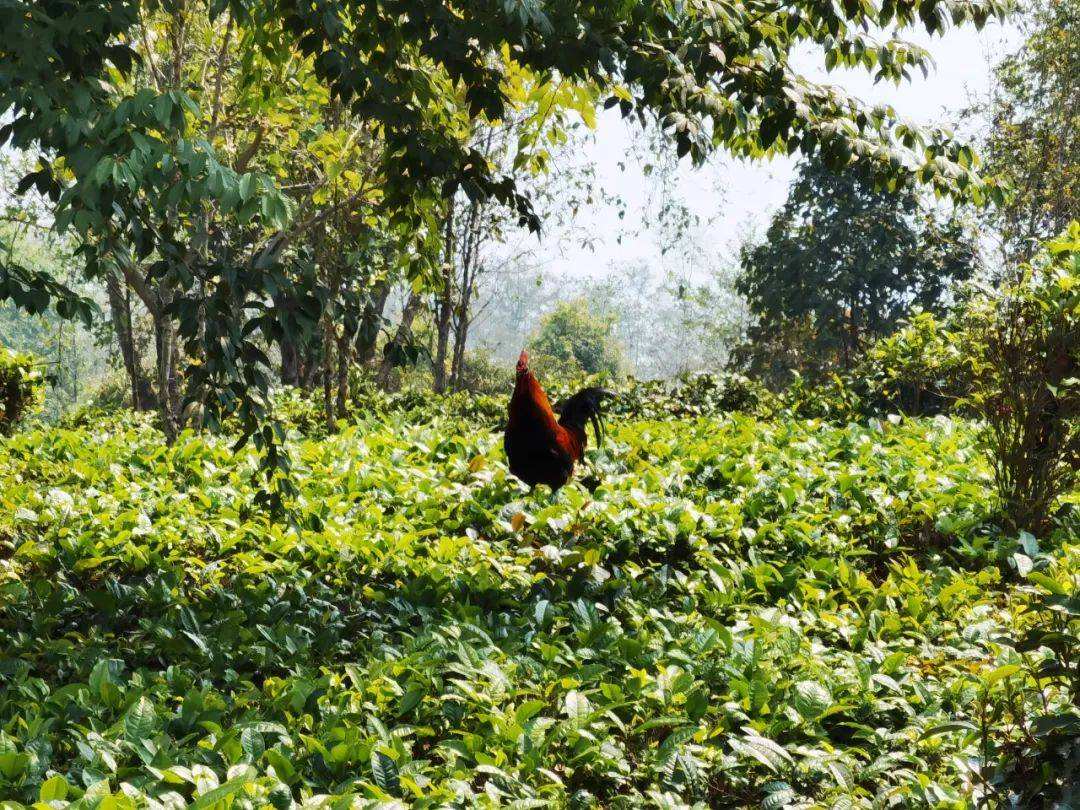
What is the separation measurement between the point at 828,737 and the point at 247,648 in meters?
2.20

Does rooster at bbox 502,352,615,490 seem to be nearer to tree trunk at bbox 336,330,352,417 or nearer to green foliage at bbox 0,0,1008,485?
green foliage at bbox 0,0,1008,485

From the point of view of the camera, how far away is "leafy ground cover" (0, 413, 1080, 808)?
290 cm

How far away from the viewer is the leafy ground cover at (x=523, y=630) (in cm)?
290

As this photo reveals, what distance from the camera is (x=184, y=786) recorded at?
107 inches

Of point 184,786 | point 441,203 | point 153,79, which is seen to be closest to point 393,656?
point 184,786

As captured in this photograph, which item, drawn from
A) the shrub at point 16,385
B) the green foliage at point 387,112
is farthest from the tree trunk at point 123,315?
the green foliage at point 387,112

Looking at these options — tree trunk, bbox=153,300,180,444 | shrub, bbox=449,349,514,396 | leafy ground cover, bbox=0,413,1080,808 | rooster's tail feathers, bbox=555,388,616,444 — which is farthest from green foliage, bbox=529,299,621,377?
leafy ground cover, bbox=0,413,1080,808

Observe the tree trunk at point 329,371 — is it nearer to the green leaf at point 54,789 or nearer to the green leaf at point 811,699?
the green leaf at point 811,699

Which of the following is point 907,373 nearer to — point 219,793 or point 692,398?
point 692,398

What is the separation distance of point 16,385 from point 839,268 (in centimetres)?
1773

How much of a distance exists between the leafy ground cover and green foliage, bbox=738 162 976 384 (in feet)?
53.0

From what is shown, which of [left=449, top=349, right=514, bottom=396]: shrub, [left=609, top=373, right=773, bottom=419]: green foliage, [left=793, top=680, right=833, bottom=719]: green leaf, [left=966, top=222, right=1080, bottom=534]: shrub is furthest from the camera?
[left=449, top=349, right=514, bottom=396]: shrub

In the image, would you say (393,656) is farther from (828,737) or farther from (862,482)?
(862,482)

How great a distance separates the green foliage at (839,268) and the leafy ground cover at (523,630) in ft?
53.0
